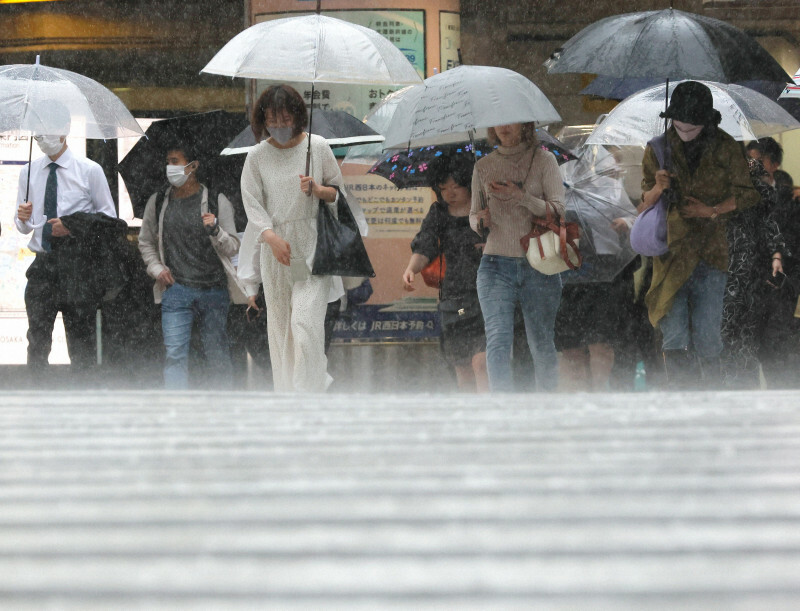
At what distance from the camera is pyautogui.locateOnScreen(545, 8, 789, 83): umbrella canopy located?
6117 mm

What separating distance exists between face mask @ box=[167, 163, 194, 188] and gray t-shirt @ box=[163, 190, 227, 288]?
0.39ft

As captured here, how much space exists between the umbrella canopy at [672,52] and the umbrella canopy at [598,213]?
99cm

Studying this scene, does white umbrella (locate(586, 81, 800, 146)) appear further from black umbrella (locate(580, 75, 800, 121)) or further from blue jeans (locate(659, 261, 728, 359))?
blue jeans (locate(659, 261, 728, 359))

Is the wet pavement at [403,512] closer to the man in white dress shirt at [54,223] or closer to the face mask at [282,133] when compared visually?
the face mask at [282,133]

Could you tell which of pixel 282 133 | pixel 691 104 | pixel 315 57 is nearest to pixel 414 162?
pixel 315 57

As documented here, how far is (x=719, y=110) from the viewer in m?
7.01

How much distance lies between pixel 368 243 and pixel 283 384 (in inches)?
99.6

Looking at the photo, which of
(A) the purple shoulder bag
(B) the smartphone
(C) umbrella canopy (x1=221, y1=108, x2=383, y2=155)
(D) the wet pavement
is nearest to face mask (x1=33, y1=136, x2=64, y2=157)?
(C) umbrella canopy (x1=221, y1=108, x2=383, y2=155)

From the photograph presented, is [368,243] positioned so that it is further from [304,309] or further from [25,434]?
[25,434]

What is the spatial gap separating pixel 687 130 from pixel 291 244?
2041 millimetres

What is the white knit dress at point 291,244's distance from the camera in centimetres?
602

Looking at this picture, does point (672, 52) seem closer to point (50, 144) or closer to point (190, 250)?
point (190, 250)

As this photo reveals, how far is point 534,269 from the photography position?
20.2ft

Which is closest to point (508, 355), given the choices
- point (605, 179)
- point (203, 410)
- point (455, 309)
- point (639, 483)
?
point (455, 309)
